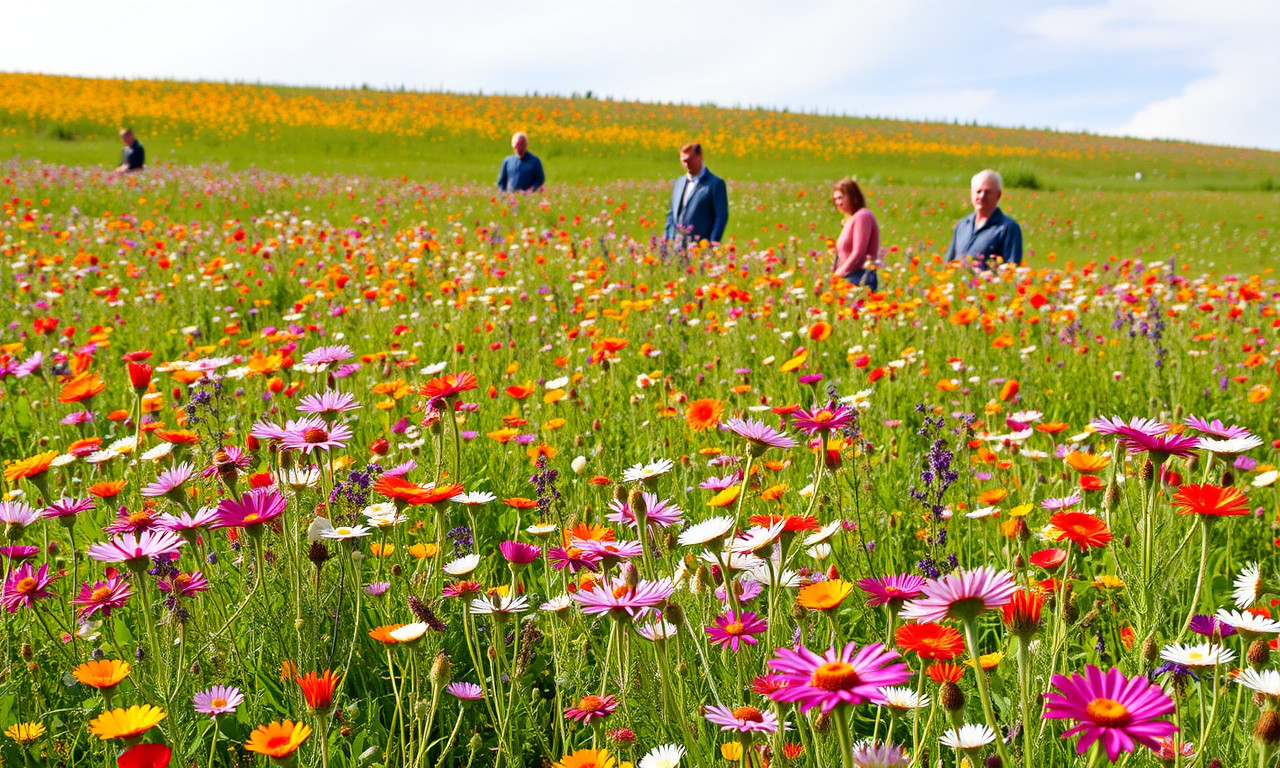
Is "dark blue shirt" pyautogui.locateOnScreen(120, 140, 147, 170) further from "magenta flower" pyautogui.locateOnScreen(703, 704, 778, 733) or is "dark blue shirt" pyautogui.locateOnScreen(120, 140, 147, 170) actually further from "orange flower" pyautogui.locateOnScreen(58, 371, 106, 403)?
"magenta flower" pyautogui.locateOnScreen(703, 704, 778, 733)

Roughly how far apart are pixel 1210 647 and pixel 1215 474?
104 centimetres

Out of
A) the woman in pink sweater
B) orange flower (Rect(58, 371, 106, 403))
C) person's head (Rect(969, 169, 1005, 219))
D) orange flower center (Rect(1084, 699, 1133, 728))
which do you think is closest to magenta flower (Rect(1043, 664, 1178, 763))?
orange flower center (Rect(1084, 699, 1133, 728))

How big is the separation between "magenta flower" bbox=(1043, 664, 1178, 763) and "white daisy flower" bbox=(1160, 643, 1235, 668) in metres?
0.30

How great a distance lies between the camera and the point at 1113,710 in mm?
757

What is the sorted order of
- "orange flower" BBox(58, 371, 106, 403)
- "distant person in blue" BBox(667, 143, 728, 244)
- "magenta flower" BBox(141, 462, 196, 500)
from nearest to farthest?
1. "magenta flower" BBox(141, 462, 196, 500)
2. "orange flower" BBox(58, 371, 106, 403)
3. "distant person in blue" BBox(667, 143, 728, 244)

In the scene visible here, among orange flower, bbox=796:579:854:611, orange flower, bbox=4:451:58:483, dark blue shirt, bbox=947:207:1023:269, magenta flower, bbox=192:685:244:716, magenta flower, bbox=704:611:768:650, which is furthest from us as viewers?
dark blue shirt, bbox=947:207:1023:269

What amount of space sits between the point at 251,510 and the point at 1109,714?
3.91ft

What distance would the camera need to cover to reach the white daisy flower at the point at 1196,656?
1.05 meters

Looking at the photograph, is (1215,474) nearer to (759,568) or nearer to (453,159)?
(759,568)

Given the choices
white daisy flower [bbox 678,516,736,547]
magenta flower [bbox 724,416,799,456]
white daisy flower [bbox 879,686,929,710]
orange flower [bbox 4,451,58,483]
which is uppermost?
magenta flower [bbox 724,416,799,456]

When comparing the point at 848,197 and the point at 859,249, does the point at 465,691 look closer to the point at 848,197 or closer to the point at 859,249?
the point at 859,249

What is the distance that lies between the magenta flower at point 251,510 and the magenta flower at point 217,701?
0.93ft

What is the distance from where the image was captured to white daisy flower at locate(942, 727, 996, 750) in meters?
0.95

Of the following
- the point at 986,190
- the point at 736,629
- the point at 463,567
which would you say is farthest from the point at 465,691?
the point at 986,190
